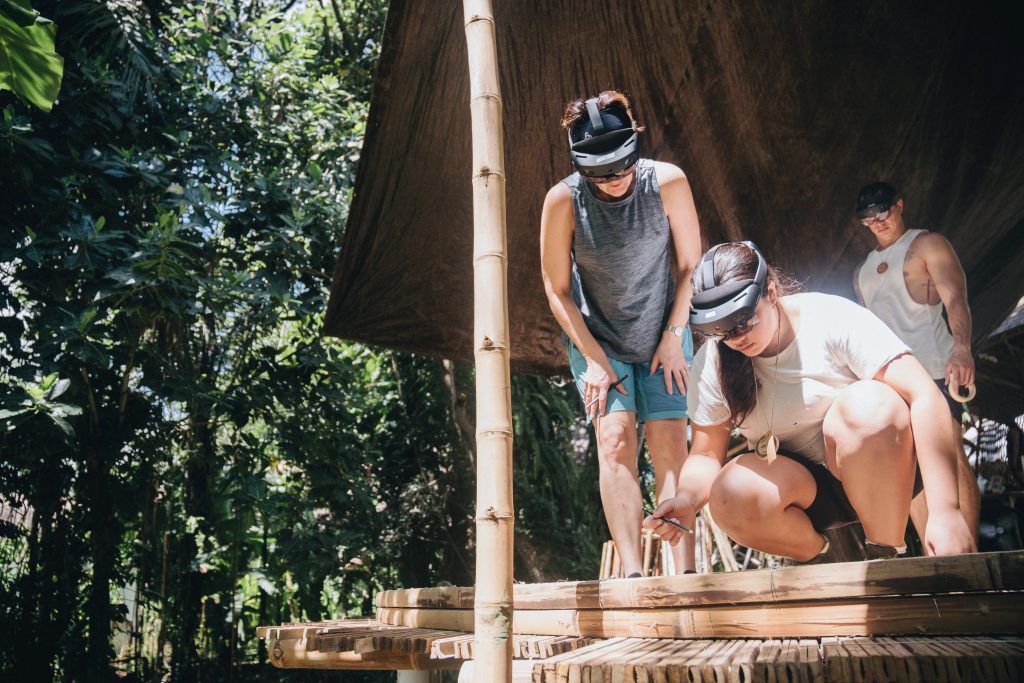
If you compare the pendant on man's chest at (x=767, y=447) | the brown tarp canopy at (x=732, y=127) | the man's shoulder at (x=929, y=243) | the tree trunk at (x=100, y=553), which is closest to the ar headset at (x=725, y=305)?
the pendant on man's chest at (x=767, y=447)

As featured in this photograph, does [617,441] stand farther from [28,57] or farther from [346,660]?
[28,57]

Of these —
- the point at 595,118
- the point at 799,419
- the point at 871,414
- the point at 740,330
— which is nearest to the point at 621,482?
the point at 799,419

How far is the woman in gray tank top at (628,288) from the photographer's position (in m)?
2.32

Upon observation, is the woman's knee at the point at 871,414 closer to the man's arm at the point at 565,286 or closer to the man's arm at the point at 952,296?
the man's arm at the point at 565,286

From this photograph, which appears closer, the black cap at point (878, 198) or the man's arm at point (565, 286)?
the man's arm at point (565, 286)

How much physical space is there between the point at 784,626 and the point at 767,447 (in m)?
0.51

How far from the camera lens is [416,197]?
334 centimetres

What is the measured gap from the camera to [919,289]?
2.75 metres

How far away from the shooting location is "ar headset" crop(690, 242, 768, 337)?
177cm

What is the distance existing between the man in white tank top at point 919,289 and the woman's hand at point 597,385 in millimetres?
1085

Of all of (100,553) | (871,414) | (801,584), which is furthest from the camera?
(100,553)

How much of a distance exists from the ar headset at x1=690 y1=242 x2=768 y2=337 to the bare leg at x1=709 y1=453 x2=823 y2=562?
1.08 ft

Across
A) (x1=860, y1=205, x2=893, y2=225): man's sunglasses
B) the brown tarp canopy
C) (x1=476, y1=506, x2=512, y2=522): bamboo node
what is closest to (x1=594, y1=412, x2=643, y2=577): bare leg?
(x1=476, y1=506, x2=512, y2=522): bamboo node

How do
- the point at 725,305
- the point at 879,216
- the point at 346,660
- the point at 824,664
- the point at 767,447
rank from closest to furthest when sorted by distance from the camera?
1. the point at 824,664
2. the point at 725,305
3. the point at 767,447
4. the point at 346,660
5. the point at 879,216
